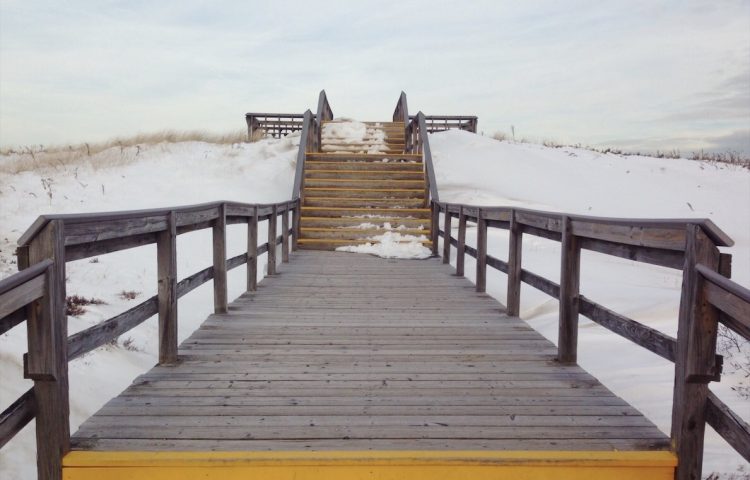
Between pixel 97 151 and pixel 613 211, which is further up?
pixel 97 151

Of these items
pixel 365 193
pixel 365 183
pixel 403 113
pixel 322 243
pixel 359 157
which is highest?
pixel 403 113

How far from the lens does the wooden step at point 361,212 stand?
1217 cm

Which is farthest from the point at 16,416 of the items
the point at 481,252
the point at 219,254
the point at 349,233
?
the point at 349,233

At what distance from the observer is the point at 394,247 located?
35.5ft

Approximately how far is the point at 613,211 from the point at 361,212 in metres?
7.37

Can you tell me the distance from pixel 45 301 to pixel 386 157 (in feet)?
39.2

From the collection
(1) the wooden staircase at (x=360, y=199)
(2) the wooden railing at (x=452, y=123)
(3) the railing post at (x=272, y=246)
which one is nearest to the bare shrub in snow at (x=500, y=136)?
(2) the wooden railing at (x=452, y=123)

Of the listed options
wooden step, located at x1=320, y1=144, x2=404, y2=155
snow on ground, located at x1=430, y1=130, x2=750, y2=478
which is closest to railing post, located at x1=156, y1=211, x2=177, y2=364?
snow on ground, located at x1=430, y1=130, x2=750, y2=478

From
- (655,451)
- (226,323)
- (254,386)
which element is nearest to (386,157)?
(226,323)

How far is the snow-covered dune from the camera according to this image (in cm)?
463

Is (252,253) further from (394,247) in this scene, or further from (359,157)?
(359,157)

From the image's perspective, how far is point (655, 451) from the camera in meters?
2.73

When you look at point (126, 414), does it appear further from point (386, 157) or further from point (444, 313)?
point (386, 157)

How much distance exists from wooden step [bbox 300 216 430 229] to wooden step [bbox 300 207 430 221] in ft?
0.83
